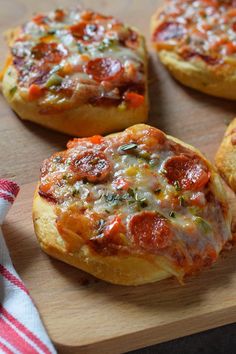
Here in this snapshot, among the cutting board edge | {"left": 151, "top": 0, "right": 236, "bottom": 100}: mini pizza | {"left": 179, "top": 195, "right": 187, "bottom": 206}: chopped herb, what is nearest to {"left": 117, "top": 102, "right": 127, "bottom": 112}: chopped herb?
{"left": 151, "top": 0, "right": 236, "bottom": 100}: mini pizza

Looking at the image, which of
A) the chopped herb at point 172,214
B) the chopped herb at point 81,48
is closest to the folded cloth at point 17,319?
→ the chopped herb at point 172,214

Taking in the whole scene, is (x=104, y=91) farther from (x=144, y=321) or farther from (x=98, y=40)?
(x=144, y=321)

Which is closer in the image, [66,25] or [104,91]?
[104,91]

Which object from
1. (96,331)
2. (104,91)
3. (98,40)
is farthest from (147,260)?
(98,40)

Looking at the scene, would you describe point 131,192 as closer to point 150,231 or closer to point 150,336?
point 150,231

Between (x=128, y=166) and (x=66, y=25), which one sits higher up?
(x=66, y=25)

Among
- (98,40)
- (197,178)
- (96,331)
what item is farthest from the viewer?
(98,40)

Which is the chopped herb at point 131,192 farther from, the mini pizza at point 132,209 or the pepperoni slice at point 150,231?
the pepperoni slice at point 150,231
